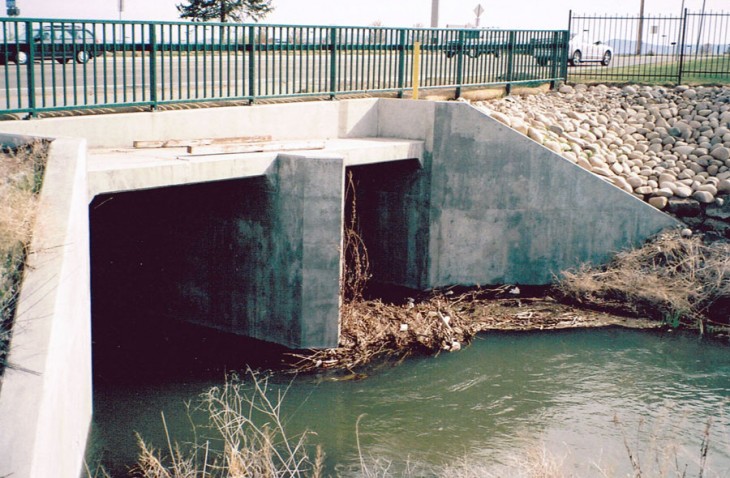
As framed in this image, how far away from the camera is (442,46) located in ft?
50.9

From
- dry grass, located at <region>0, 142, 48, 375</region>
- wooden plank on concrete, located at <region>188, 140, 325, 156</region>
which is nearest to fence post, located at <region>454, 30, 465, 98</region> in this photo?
wooden plank on concrete, located at <region>188, 140, 325, 156</region>

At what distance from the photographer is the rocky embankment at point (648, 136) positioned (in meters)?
14.3

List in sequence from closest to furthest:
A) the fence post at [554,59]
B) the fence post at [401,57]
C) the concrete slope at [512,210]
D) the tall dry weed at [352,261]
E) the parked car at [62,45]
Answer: the parked car at [62,45]
the tall dry weed at [352,261]
the concrete slope at [512,210]
the fence post at [401,57]
the fence post at [554,59]

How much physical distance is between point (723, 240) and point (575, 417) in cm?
565

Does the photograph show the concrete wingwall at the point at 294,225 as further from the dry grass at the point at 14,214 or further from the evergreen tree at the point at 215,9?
the evergreen tree at the point at 215,9

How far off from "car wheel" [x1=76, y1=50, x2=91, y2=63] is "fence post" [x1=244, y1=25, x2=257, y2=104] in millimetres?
2213

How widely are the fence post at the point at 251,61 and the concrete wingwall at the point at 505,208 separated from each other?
268 centimetres

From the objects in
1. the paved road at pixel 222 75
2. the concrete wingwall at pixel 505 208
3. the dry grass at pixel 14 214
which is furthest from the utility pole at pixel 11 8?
the dry grass at pixel 14 214

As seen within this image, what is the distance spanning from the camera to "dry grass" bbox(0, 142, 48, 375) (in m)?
6.11

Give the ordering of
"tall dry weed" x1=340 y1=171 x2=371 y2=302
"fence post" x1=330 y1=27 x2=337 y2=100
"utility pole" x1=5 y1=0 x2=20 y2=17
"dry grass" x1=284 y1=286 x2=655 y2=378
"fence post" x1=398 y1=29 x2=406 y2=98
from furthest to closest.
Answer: "utility pole" x1=5 y1=0 x2=20 y2=17, "fence post" x1=398 y1=29 x2=406 y2=98, "fence post" x1=330 y1=27 x2=337 y2=100, "tall dry weed" x1=340 y1=171 x2=371 y2=302, "dry grass" x1=284 y1=286 x2=655 y2=378

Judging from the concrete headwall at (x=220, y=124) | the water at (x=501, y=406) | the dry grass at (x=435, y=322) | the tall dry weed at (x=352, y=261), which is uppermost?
the concrete headwall at (x=220, y=124)

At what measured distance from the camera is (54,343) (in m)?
5.74

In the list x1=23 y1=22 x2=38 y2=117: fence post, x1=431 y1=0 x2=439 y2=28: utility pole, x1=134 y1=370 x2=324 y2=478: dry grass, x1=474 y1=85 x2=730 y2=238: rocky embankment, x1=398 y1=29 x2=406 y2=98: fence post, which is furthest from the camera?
x1=431 y1=0 x2=439 y2=28: utility pole

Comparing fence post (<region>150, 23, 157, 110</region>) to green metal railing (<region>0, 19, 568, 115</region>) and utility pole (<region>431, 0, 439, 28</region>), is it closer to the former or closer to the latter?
green metal railing (<region>0, 19, 568, 115</region>)
